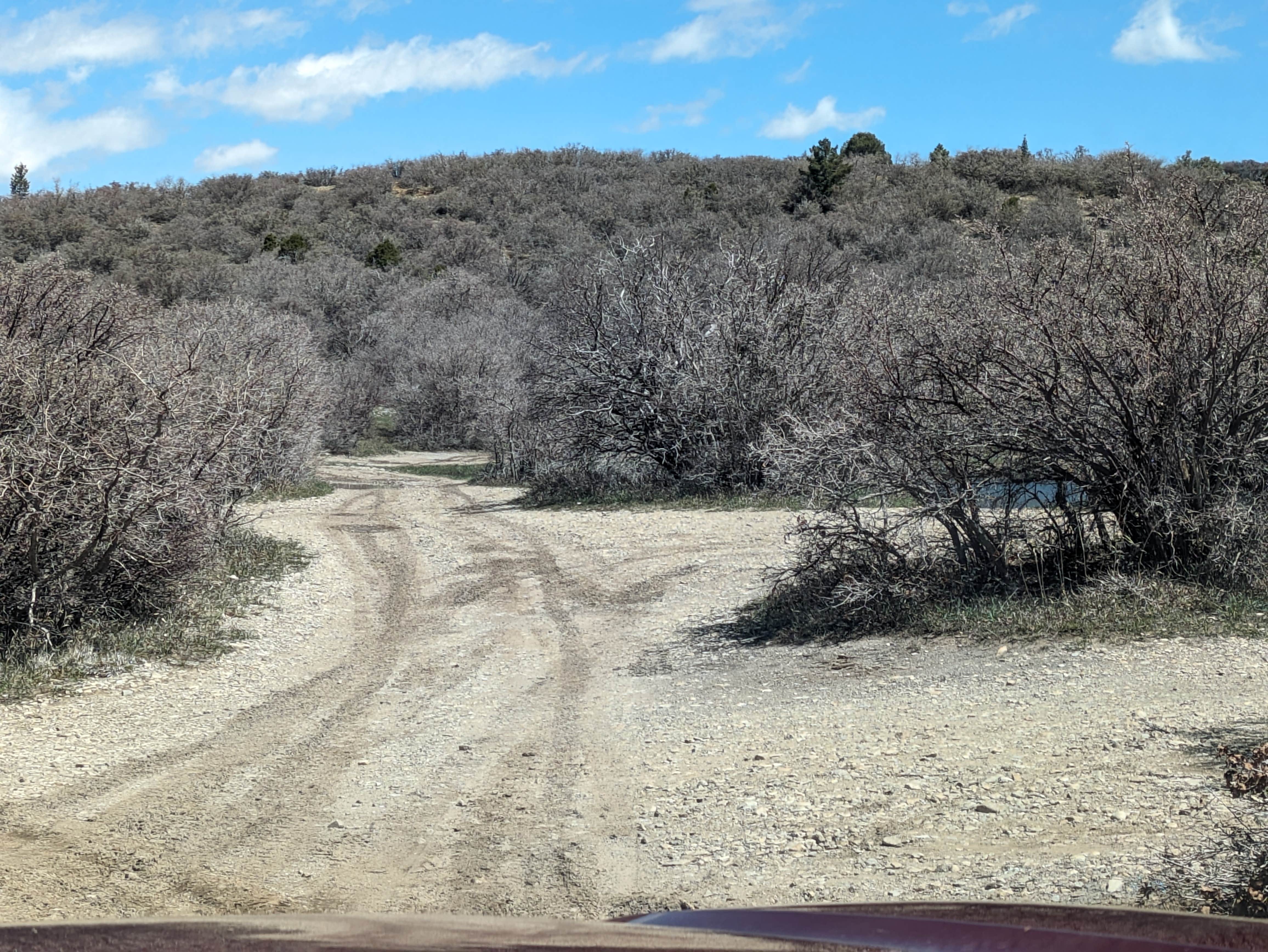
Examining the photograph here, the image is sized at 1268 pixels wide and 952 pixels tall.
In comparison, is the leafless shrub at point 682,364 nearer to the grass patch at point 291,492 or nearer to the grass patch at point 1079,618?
the grass patch at point 291,492

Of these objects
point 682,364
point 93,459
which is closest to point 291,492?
point 682,364

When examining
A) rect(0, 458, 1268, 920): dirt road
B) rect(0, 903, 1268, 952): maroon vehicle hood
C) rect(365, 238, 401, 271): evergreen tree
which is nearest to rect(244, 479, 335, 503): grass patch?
rect(0, 458, 1268, 920): dirt road

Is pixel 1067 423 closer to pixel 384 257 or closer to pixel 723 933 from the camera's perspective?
pixel 723 933

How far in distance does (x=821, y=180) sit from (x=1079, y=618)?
5166 centimetres

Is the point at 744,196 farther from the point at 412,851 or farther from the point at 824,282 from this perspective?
the point at 412,851

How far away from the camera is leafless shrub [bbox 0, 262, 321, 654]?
30.7ft

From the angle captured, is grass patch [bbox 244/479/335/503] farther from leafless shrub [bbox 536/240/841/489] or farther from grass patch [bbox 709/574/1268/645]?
grass patch [bbox 709/574/1268/645]

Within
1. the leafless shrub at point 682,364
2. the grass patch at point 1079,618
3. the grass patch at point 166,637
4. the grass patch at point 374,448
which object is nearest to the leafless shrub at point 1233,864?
the grass patch at point 1079,618

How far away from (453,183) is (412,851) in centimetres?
6953

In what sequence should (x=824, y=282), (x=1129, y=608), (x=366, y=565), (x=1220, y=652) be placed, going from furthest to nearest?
(x=824, y=282), (x=366, y=565), (x=1129, y=608), (x=1220, y=652)

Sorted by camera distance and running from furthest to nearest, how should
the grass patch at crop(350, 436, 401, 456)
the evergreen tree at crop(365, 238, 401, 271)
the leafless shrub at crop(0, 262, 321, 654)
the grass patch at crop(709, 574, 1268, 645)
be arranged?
the evergreen tree at crop(365, 238, 401, 271) → the grass patch at crop(350, 436, 401, 456) → the leafless shrub at crop(0, 262, 321, 654) → the grass patch at crop(709, 574, 1268, 645)

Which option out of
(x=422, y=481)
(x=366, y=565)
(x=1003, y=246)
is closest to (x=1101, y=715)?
(x=1003, y=246)

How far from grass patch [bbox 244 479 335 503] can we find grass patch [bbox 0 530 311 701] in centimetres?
870

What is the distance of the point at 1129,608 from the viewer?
29.6ft
